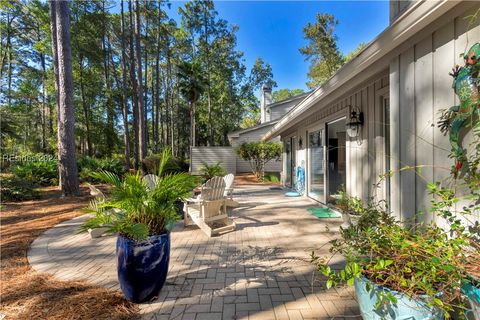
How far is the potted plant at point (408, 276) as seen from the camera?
1.27 metres

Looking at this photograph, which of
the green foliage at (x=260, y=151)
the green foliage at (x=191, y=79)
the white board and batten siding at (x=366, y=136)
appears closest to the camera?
the white board and batten siding at (x=366, y=136)

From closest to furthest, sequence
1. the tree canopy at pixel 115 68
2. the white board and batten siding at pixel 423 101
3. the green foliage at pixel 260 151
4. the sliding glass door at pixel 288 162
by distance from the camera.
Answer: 1. the white board and batten siding at pixel 423 101
2. the sliding glass door at pixel 288 162
3. the green foliage at pixel 260 151
4. the tree canopy at pixel 115 68

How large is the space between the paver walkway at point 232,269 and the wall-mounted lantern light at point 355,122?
172 centimetres

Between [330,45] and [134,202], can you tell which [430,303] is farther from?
[330,45]

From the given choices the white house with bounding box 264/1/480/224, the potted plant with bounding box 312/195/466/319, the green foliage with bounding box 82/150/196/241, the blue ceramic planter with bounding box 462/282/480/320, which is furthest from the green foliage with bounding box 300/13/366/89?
the blue ceramic planter with bounding box 462/282/480/320

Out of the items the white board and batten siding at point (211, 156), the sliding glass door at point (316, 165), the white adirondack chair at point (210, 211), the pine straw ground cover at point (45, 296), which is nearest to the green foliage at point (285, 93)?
the white board and batten siding at point (211, 156)

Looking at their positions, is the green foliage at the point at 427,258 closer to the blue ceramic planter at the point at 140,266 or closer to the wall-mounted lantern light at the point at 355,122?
the blue ceramic planter at the point at 140,266

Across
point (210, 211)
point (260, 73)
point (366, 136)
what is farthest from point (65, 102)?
point (260, 73)

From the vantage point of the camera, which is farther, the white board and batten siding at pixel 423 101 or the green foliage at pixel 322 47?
the green foliage at pixel 322 47

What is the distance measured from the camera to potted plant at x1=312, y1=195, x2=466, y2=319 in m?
1.27

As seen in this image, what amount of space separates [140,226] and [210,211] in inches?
89.8

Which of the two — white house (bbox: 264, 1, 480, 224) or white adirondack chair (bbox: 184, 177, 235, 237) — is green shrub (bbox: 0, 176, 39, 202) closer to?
white adirondack chair (bbox: 184, 177, 235, 237)

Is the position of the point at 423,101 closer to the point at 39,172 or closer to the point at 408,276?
the point at 408,276

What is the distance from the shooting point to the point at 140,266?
2.05 meters
